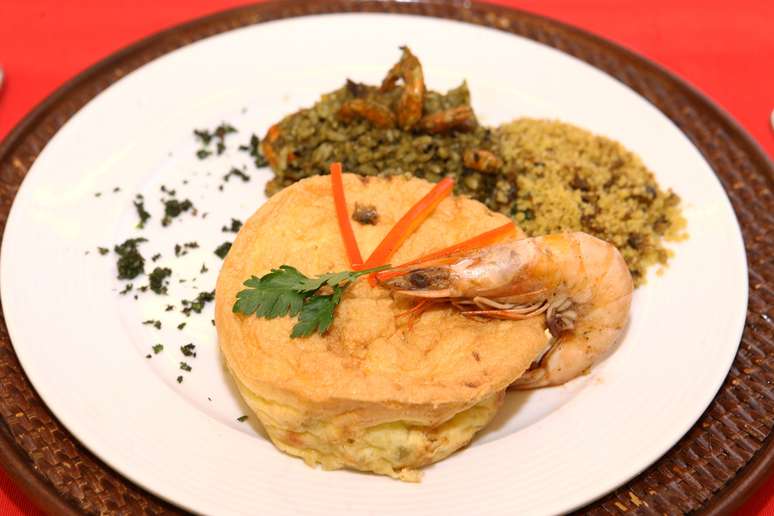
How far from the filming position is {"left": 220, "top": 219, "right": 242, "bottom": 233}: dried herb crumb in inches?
181

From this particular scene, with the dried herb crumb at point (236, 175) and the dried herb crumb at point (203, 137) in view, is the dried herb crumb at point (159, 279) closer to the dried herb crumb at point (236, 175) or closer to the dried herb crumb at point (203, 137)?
the dried herb crumb at point (236, 175)

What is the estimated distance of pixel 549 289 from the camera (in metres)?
3.63

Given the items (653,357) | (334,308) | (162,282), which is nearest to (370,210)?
(334,308)

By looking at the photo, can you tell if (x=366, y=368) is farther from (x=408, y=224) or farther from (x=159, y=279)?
(x=159, y=279)

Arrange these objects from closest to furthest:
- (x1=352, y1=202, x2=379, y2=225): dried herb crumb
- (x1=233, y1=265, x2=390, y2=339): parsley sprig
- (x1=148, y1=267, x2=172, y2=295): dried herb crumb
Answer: (x1=233, y1=265, x2=390, y2=339): parsley sprig
(x1=352, y1=202, x2=379, y2=225): dried herb crumb
(x1=148, y1=267, x2=172, y2=295): dried herb crumb

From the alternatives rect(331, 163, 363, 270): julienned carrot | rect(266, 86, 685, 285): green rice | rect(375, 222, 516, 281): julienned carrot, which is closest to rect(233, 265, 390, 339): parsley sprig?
rect(375, 222, 516, 281): julienned carrot

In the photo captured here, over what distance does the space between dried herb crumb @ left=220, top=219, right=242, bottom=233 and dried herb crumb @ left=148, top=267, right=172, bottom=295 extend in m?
0.44

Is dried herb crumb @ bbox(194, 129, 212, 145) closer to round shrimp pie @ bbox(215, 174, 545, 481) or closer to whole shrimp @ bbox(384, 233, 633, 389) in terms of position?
round shrimp pie @ bbox(215, 174, 545, 481)

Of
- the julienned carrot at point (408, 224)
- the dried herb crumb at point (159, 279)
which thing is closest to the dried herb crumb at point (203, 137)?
the dried herb crumb at point (159, 279)

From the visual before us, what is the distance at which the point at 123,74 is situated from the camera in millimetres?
5219

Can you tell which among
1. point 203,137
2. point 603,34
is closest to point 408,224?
point 203,137

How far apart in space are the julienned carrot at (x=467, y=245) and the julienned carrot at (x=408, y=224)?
10 cm

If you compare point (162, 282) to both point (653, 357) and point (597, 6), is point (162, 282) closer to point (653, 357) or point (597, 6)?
point (653, 357)

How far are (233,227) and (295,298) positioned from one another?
1305mm
